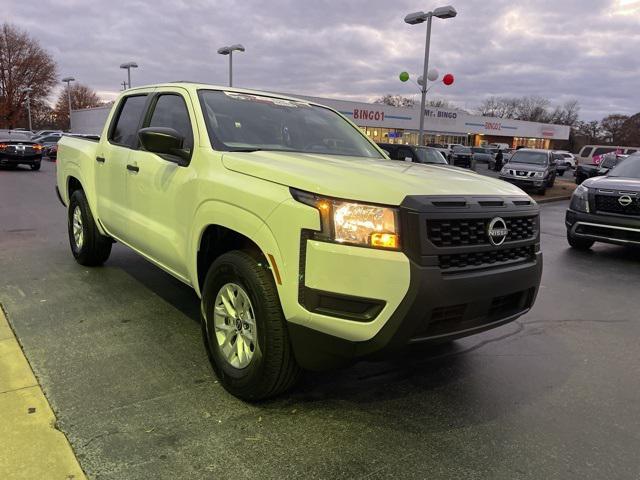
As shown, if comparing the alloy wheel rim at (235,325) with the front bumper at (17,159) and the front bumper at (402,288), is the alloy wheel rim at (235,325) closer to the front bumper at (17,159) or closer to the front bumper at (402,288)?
the front bumper at (402,288)

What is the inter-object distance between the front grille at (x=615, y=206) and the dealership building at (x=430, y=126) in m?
32.5

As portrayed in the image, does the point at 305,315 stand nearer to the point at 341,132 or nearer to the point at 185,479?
the point at 185,479

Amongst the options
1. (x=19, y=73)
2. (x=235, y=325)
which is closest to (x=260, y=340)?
(x=235, y=325)

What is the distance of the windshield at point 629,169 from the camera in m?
8.73

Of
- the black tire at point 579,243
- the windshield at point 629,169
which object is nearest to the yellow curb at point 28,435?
the black tire at point 579,243

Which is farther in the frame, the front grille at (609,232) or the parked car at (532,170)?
the parked car at (532,170)

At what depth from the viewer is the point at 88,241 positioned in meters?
5.62

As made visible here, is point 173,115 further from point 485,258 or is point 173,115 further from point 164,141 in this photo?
point 485,258

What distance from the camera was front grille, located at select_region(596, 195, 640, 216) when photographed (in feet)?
24.7

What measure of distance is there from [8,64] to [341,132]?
272 feet

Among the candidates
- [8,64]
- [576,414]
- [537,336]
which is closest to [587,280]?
[537,336]

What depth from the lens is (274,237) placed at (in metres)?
2.73

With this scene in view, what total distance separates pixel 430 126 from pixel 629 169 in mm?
53738

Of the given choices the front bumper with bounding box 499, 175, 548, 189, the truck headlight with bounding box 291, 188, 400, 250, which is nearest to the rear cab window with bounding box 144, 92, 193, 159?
the truck headlight with bounding box 291, 188, 400, 250
